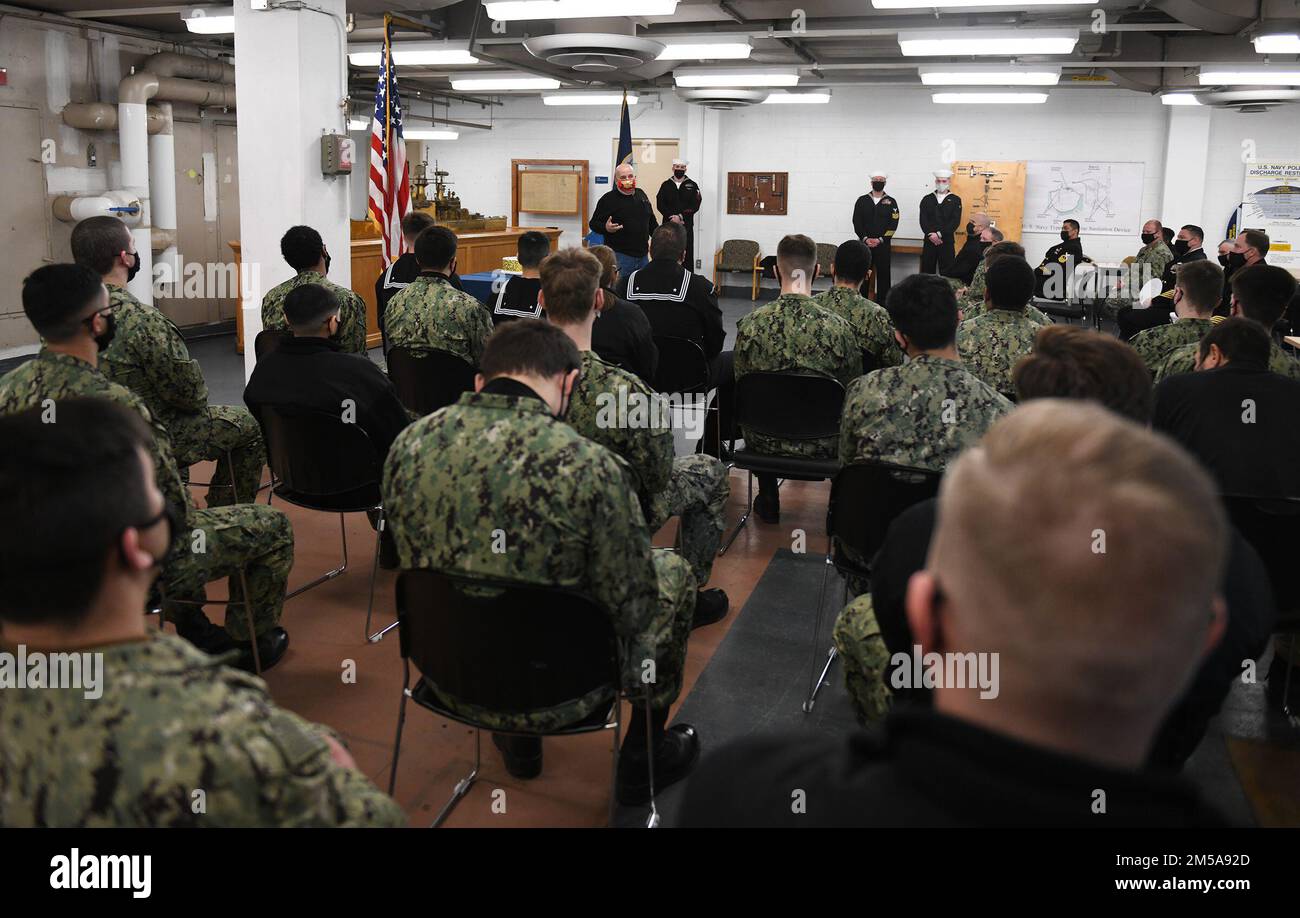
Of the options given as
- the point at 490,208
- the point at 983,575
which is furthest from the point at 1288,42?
the point at 490,208

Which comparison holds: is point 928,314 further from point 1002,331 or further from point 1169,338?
point 1169,338

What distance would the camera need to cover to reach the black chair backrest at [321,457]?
3.39 metres

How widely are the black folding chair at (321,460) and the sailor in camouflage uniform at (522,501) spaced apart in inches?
49.7

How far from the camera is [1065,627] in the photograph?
799mm

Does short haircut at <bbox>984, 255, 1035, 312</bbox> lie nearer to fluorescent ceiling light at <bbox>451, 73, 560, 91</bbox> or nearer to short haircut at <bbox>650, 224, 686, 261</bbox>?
short haircut at <bbox>650, 224, 686, 261</bbox>

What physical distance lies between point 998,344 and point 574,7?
3742 mm

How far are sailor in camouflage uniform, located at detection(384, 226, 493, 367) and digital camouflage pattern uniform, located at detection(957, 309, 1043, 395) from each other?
2.20 meters

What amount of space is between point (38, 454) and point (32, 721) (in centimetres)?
31

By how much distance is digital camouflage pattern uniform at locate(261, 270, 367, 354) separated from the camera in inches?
194

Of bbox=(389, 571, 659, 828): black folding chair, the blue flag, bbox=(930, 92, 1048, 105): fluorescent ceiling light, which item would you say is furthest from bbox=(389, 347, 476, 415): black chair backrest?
bbox=(930, 92, 1048, 105): fluorescent ceiling light

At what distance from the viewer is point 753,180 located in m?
15.4

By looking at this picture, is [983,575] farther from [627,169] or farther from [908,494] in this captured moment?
[627,169]

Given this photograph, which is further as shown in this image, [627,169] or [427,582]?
[627,169]

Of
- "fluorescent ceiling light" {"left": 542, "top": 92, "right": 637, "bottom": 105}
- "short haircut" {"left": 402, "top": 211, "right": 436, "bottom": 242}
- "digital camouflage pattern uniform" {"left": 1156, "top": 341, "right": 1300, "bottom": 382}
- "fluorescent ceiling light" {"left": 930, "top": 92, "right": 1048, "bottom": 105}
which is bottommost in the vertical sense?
"digital camouflage pattern uniform" {"left": 1156, "top": 341, "right": 1300, "bottom": 382}
